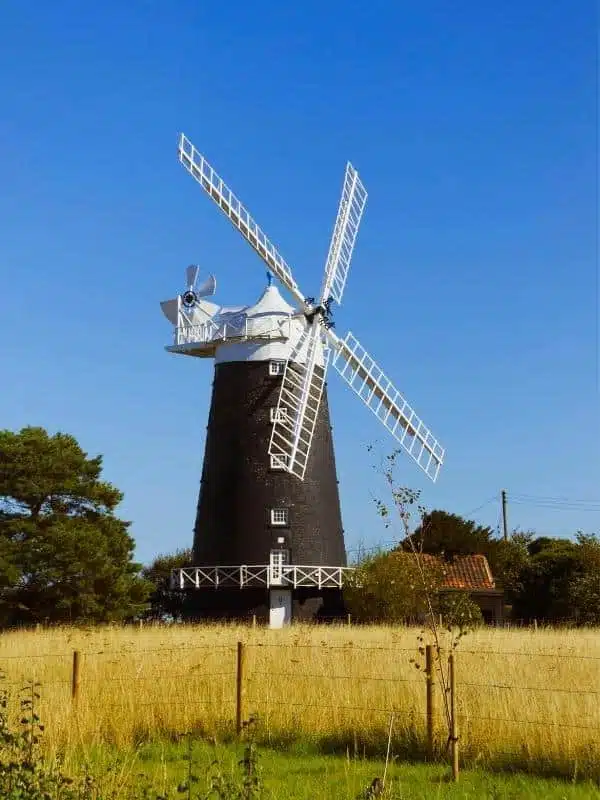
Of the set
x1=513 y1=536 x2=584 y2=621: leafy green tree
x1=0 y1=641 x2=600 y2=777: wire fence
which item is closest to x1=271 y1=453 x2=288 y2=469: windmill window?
x1=513 y1=536 x2=584 y2=621: leafy green tree

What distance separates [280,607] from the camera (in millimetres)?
31828

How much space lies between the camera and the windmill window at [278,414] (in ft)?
104

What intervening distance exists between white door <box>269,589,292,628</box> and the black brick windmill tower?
0.03 m

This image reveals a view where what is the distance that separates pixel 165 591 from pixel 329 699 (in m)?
35.6

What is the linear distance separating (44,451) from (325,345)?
10844 millimetres

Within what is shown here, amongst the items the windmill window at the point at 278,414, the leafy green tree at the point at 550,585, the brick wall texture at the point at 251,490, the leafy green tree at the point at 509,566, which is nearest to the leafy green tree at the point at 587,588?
the leafy green tree at the point at 550,585

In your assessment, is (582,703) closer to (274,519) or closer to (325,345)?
(274,519)

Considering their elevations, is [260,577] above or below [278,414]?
below

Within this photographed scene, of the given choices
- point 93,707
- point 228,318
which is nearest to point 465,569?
point 228,318

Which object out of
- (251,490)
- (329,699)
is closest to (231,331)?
(251,490)

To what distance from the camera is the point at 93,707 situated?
13.2m

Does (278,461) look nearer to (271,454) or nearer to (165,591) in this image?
(271,454)

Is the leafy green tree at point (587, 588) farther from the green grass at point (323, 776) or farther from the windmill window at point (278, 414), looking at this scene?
the green grass at point (323, 776)

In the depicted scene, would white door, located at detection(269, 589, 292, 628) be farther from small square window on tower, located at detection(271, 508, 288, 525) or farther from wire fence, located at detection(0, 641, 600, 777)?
wire fence, located at detection(0, 641, 600, 777)
